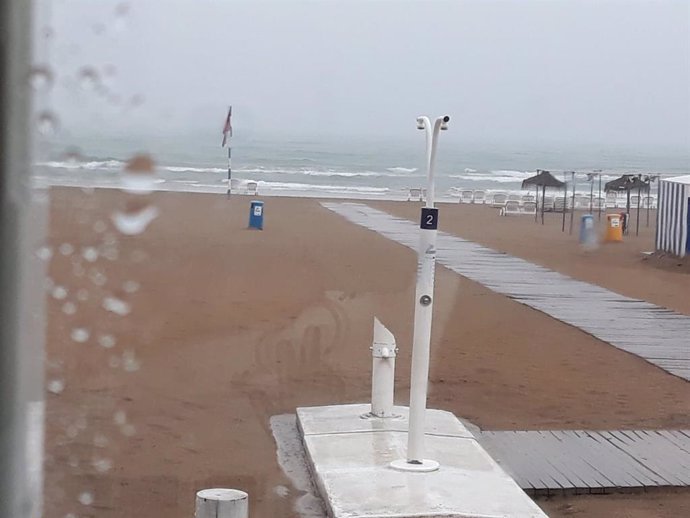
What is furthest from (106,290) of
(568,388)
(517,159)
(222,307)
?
(517,159)

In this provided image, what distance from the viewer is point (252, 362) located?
30.1 ft

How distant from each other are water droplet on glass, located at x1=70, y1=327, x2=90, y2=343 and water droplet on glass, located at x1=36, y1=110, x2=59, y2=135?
2.44 m

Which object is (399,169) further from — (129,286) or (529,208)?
(129,286)

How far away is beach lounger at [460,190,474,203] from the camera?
127 ft

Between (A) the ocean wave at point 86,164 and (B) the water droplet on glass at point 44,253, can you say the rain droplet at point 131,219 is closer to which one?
(A) the ocean wave at point 86,164

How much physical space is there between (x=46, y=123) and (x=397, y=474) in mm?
3647

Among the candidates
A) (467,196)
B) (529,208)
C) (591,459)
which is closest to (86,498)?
(591,459)

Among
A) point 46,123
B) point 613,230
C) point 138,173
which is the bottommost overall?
point 613,230

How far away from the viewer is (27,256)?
199 cm

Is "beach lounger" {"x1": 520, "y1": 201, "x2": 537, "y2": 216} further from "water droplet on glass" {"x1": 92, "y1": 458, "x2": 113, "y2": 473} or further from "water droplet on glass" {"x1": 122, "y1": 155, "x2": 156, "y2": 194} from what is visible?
"water droplet on glass" {"x1": 122, "y1": 155, "x2": 156, "y2": 194}

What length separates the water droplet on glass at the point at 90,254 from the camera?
4.06 metres

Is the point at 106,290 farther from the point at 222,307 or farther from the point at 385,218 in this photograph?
the point at 385,218

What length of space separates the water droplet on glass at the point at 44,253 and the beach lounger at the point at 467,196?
120 feet

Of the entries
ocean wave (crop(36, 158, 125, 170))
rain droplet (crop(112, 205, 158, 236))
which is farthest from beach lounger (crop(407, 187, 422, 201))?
rain droplet (crop(112, 205, 158, 236))
